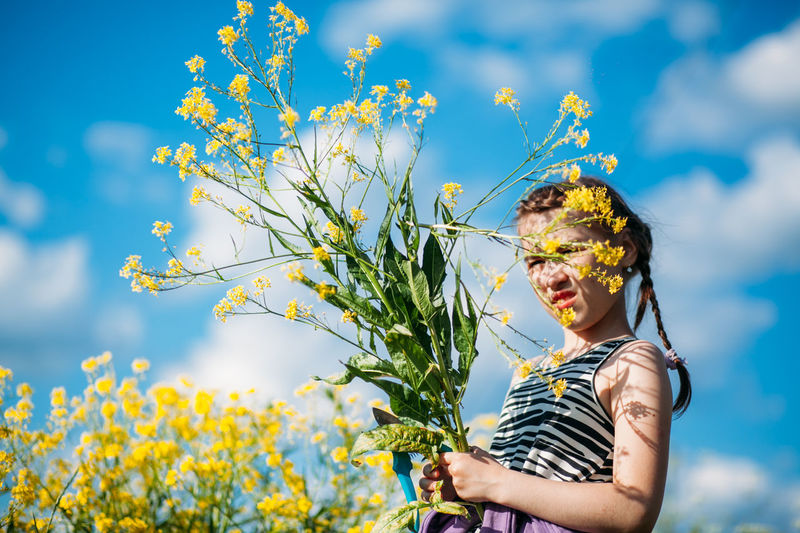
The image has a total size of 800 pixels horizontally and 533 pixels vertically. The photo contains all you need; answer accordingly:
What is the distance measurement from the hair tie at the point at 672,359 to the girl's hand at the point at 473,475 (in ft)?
2.36

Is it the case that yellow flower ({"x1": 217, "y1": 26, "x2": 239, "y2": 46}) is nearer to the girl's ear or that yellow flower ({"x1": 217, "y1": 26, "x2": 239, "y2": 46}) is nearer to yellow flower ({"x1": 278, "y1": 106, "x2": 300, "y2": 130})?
yellow flower ({"x1": 278, "y1": 106, "x2": 300, "y2": 130})

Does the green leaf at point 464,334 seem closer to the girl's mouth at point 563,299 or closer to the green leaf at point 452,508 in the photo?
the green leaf at point 452,508

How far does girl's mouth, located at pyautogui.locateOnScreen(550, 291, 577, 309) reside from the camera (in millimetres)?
1641

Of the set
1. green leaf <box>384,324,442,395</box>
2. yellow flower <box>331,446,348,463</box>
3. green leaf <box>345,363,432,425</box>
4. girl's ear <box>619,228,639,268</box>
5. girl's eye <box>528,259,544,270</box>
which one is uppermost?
girl's ear <box>619,228,639,268</box>

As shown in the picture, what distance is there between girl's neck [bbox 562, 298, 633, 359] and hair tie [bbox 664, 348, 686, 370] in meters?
0.17

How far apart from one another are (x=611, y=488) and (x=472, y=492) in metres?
0.29

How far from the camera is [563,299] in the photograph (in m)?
1.66

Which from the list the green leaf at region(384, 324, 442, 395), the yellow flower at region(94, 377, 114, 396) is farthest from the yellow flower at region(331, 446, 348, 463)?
the green leaf at region(384, 324, 442, 395)

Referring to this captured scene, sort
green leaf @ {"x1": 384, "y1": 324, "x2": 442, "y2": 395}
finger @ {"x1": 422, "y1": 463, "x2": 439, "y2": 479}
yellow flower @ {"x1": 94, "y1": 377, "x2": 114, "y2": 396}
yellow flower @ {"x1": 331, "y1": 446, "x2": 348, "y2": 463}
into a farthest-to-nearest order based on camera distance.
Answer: yellow flower @ {"x1": 94, "y1": 377, "x2": 114, "y2": 396} → yellow flower @ {"x1": 331, "y1": 446, "x2": 348, "y2": 463} → finger @ {"x1": 422, "y1": 463, "x2": 439, "y2": 479} → green leaf @ {"x1": 384, "y1": 324, "x2": 442, "y2": 395}

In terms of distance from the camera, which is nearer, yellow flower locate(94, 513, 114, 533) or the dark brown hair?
the dark brown hair

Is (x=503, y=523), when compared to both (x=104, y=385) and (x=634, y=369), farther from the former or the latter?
(x=104, y=385)

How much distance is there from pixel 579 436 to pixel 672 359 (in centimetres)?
53

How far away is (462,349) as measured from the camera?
4.27 ft

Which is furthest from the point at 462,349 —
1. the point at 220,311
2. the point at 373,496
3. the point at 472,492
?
the point at 373,496
